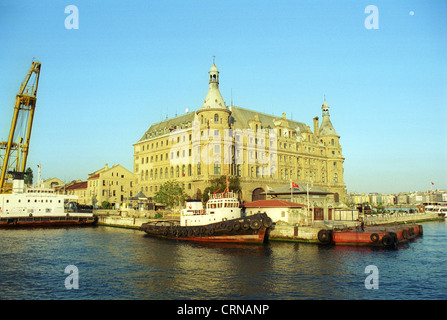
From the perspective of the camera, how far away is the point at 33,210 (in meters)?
80.0

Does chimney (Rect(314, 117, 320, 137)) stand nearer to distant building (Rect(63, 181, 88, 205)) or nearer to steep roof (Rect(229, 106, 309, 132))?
steep roof (Rect(229, 106, 309, 132))

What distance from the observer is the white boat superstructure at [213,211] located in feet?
175

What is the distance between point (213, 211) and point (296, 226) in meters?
12.7

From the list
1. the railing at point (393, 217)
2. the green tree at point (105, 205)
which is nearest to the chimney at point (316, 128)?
the railing at point (393, 217)

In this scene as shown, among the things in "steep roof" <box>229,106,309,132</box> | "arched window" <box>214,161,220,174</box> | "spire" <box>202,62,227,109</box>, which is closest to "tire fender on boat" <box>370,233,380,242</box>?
"arched window" <box>214,161,220,174</box>

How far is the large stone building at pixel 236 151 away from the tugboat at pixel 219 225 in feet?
81.9

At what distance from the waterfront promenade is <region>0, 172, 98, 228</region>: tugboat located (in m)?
7.42

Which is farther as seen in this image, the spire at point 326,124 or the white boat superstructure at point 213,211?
the spire at point 326,124

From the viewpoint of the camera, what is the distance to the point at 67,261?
121ft

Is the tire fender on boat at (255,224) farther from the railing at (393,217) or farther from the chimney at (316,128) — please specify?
the chimney at (316,128)

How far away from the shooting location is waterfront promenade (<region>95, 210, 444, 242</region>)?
2003 inches

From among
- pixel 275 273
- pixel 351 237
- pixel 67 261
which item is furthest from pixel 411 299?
pixel 67 261

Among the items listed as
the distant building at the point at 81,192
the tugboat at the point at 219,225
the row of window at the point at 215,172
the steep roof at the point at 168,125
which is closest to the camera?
the tugboat at the point at 219,225

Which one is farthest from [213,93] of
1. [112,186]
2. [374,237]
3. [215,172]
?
[112,186]
